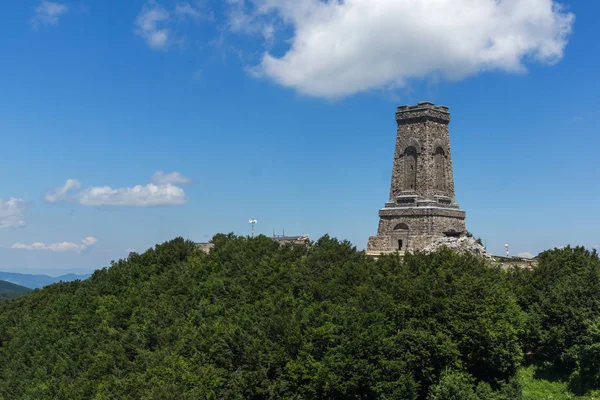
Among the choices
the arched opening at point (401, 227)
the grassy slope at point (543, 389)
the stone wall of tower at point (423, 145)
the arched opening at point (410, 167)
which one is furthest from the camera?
the arched opening at point (410, 167)

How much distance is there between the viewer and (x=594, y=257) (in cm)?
4034

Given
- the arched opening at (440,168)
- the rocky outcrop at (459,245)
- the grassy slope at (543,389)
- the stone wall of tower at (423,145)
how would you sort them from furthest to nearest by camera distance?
the arched opening at (440,168)
the stone wall of tower at (423,145)
the rocky outcrop at (459,245)
the grassy slope at (543,389)

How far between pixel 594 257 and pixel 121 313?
30878 mm

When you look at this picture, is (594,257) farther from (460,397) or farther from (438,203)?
(460,397)

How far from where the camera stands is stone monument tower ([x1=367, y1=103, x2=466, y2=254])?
50.7 meters

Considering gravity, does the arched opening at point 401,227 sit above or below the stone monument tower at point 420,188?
below

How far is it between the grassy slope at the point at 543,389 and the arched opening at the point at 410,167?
21.6 m

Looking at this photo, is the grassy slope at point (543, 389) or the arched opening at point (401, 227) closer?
the grassy slope at point (543, 389)

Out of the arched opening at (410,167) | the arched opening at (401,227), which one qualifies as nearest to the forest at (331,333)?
the arched opening at (401,227)

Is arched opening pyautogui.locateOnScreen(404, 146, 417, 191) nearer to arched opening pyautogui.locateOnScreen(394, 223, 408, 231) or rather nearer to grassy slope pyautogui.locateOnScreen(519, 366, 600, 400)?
arched opening pyautogui.locateOnScreen(394, 223, 408, 231)

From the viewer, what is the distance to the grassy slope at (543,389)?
30.5m

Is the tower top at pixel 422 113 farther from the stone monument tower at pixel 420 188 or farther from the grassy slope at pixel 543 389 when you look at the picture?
the grassy slope at pixel 543 389

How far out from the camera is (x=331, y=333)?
29656mm

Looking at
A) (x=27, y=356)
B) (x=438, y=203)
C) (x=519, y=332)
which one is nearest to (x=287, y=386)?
(x=519, y=332)
